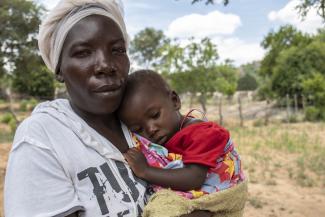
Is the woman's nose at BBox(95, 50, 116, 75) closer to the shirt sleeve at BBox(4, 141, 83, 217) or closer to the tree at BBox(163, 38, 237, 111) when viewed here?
the shirt sleeve at BBox(4, 141, 83, 217)

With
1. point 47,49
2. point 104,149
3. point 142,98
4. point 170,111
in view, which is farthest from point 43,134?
point 170,111

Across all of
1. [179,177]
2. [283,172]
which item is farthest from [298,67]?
[179,177]

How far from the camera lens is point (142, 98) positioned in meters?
1.78

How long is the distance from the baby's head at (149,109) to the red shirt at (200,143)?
0.27ft

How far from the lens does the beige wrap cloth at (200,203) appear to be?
1.44m

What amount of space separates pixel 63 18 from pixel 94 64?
0.23 m

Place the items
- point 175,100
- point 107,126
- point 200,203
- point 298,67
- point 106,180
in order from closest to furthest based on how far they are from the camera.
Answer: point 106,180, point 200,203, point 107,126, point 175,100, point 298,67

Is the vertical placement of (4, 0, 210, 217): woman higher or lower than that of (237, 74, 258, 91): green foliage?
higher

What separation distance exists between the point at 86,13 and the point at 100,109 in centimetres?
36

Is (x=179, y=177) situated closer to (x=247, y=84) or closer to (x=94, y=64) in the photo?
Result: (x=94, y=64)

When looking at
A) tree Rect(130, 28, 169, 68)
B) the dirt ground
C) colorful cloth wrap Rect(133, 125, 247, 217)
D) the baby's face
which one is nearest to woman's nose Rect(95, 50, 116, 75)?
the baby's face

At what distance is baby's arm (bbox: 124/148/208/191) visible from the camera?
1.56m

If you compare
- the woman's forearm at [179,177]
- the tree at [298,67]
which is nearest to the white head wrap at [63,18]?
the woman's forearm at [179,177]

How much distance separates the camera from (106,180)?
4.64 feet
